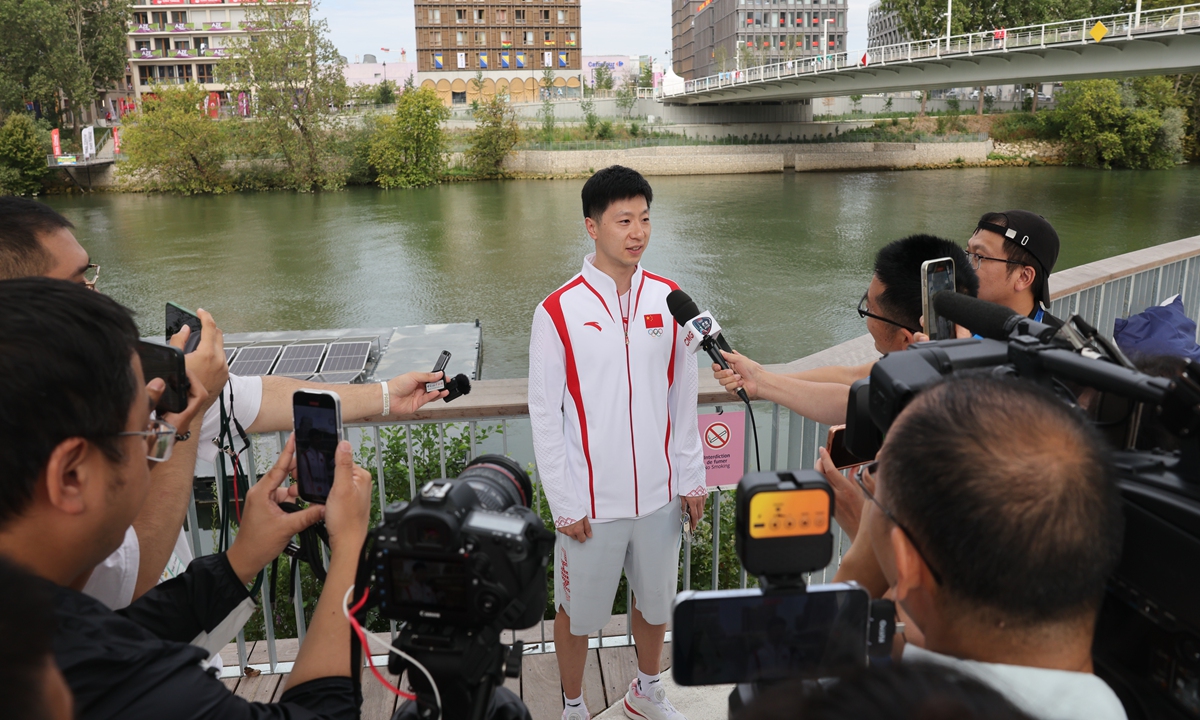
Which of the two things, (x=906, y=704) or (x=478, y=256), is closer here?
(x=906, y=704)

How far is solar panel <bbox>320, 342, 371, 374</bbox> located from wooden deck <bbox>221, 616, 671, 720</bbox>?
931 cm

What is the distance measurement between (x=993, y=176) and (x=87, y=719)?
142 feet

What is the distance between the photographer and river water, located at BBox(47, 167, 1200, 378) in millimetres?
19094

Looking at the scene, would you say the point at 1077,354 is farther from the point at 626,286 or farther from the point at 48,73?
the point at 48,73

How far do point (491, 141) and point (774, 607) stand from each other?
45309 millimetres

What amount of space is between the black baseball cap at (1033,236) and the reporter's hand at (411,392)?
1.96m

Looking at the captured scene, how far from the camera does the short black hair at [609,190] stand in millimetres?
3074

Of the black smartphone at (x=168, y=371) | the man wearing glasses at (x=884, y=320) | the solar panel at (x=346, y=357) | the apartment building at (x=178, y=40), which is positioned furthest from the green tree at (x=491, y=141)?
the black smartphone at (x=168, y=371)

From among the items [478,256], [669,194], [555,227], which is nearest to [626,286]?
[478,256]

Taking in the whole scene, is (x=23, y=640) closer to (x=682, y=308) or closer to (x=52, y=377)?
(x=52, y=377)

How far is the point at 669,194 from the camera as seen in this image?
121 feet

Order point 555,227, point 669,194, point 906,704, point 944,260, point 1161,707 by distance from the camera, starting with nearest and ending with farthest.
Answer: point 906,704, point 1161,707, point 944,260, point 555,227, point 669,194

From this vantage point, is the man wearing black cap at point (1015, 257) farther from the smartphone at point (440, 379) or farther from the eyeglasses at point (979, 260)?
the smartphone at point (440, 379)

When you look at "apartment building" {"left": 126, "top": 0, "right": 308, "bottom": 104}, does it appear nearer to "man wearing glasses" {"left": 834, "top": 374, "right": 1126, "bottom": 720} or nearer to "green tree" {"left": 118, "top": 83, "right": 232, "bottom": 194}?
"green tree" {"left": 118, "top": 83, "right": 232, "bottom": 194}
